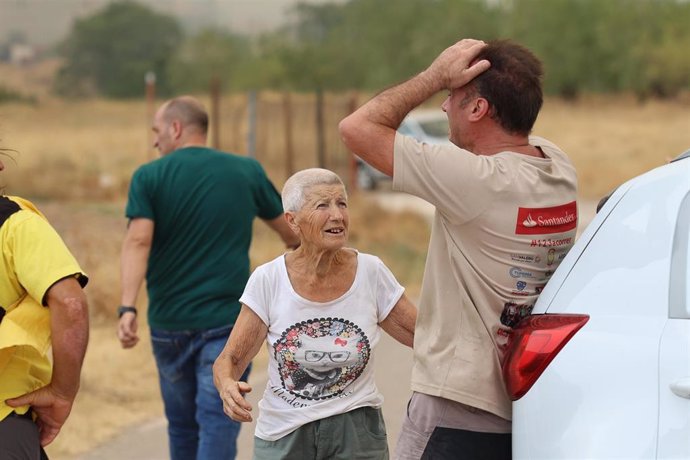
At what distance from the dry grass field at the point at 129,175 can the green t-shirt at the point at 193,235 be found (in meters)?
0.77

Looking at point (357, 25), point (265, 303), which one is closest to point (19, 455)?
point (265, 303)

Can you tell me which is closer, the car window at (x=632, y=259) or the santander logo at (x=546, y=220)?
the car window at (x=632, y=259)

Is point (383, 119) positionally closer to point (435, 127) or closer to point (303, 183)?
point (303, 183)

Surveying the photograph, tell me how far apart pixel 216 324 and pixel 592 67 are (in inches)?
2214

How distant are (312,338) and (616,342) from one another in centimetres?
112

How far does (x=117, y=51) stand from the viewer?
90.4 metres

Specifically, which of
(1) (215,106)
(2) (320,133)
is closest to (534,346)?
(1) (215,106)

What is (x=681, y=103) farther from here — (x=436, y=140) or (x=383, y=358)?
(x=383, y=358)

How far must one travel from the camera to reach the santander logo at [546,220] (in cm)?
335

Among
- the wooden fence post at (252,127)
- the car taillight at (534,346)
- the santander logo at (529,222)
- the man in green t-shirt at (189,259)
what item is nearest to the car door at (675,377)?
the car taillight at (534,346)

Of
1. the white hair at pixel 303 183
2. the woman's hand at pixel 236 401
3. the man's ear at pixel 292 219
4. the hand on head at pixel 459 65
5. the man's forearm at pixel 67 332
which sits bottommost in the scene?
the woman's hand at pixel 236 401

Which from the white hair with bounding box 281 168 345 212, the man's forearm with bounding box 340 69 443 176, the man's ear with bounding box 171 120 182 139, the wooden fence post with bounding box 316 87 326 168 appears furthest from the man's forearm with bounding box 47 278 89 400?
the wooden fence post with bounding box 316 87 326 168

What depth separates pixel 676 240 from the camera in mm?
2977

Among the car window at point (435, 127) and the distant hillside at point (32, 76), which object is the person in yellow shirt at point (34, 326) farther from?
the distant hillside at point (32, 76)
